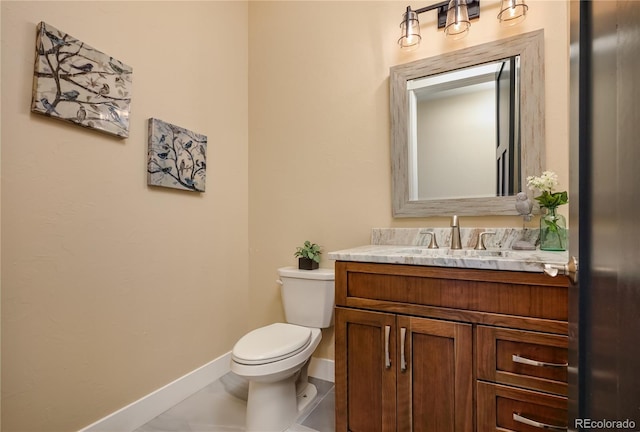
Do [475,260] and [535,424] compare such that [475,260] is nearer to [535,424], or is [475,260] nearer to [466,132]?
[535,424]

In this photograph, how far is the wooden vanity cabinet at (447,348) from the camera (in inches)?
37.6

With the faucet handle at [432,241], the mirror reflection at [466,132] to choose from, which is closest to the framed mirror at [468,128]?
the mirror reflection at [466,132]

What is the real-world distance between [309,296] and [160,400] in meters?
0.96

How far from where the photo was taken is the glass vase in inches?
51.4

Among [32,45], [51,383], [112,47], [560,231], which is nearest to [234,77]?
[112,47]

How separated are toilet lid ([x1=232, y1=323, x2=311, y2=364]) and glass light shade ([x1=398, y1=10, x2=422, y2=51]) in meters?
1.69

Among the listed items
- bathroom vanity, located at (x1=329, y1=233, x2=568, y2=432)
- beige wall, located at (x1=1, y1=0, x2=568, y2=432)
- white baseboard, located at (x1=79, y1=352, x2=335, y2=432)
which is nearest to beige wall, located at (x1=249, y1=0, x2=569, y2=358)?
beige wall, located at (x1=1, y1=0, x2=568, y2=432)

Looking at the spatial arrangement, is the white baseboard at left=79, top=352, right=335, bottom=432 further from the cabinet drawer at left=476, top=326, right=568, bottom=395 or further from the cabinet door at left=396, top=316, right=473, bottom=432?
the cabinet drawer at left=476, top=326, right=568, bottom=395

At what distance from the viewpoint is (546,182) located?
132cm

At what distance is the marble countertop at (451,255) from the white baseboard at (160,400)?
120 centimetres

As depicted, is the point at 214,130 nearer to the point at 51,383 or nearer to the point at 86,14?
the point at 86,14

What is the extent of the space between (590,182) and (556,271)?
0.82ft

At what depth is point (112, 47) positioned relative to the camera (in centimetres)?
144

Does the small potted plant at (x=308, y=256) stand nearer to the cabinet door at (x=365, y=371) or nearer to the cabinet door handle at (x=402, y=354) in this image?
the cabinet door at (x=365, y=371)
